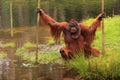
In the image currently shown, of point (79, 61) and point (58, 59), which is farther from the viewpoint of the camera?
point (58, 59)

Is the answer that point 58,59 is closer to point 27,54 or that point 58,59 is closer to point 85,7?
→ point 27,54

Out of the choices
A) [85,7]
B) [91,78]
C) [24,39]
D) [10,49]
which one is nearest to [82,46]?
[91,78]

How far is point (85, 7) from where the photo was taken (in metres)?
28.0

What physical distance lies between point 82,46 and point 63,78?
1.42 metres

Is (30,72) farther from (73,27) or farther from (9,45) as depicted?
(9,45)

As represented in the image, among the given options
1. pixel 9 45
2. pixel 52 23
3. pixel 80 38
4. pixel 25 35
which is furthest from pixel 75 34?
pixel 25 35

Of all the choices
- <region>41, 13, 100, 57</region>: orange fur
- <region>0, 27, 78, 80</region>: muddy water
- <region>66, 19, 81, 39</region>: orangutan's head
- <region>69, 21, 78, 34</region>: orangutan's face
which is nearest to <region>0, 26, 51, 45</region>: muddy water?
<region>0, 27, 78, 80</region>: muddy water

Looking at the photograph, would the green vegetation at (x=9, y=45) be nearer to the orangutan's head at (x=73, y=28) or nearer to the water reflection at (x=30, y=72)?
the water reflection at (x=30, y=72)

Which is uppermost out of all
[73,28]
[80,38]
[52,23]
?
[52,23]

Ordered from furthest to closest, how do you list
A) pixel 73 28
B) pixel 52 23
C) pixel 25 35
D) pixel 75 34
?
1. pixel 25 35
2. pixel 52 23
3. pixel 75 34
4. pixel 73 28

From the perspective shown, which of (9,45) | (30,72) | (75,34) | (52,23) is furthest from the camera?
(9,45)

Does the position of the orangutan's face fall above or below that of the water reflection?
above

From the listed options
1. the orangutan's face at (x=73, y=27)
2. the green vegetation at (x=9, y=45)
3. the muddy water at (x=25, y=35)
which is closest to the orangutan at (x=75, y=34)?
the orangutan's face at (x=73, y=27)

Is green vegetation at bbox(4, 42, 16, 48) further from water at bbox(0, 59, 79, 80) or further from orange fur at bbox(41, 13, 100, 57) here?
orange fur at bbox(41, 13, 100, 57)
